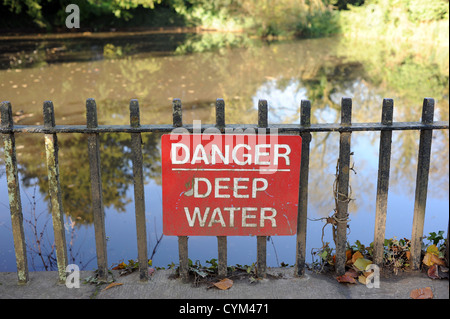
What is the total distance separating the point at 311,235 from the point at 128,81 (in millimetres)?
10512

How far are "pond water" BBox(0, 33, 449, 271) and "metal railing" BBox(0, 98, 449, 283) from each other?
100cm

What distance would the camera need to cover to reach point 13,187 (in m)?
3.56

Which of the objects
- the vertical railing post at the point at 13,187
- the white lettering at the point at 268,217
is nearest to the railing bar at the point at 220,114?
the white lettering at the point at 268,217

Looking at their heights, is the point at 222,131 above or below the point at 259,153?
above

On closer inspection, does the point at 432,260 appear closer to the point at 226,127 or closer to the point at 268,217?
the point at 268,217

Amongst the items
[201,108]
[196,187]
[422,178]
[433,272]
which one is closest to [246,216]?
[196,187]

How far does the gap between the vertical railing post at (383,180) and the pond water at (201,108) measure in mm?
1051

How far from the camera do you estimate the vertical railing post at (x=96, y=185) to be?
3.46 m

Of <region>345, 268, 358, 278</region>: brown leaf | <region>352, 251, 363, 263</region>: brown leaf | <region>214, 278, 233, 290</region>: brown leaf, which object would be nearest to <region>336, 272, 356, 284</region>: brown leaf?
<region>345, 268, 358, 278</region>: brown leaf

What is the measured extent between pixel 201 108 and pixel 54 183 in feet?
24.7

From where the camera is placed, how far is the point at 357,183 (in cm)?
677

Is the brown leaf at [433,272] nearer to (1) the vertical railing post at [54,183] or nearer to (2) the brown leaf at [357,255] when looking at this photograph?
(2) the brown leaf at [357,255]

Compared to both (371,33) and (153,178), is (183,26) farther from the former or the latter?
(153,178)

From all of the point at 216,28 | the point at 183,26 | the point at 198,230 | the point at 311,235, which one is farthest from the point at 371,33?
the point at 198,230
